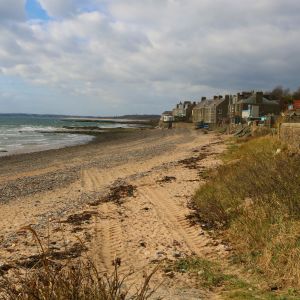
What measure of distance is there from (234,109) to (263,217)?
3020 inches

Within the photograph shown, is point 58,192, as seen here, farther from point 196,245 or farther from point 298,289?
point 298,289

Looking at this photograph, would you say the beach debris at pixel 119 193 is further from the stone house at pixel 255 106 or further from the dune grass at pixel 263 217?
the stone house at pixel 255 106

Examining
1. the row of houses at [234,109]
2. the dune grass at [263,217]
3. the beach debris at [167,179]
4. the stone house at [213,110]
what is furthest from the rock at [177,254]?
the stone house at [213,110]

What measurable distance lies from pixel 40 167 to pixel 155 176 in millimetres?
9781

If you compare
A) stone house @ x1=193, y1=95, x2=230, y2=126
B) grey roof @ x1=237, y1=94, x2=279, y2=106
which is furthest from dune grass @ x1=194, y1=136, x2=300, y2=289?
stone house @ x1=193, y1=95, x2=230, y2=126

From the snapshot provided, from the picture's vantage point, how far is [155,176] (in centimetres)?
1684

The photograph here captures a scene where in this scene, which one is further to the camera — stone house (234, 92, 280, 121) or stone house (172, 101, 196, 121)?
stone house (172, 101, 196, 121)

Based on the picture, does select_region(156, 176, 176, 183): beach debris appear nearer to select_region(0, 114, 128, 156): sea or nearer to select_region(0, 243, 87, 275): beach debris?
select_region(0, 243, 87, 275): beach debris

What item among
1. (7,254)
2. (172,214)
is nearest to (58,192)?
(172,214)

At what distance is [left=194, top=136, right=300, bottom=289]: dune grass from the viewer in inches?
219

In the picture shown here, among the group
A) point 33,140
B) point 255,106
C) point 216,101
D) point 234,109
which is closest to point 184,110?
point 216,101

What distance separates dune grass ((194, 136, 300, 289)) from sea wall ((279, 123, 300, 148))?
566cm

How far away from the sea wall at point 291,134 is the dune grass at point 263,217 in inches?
223

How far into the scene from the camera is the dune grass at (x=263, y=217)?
5.56 metres
